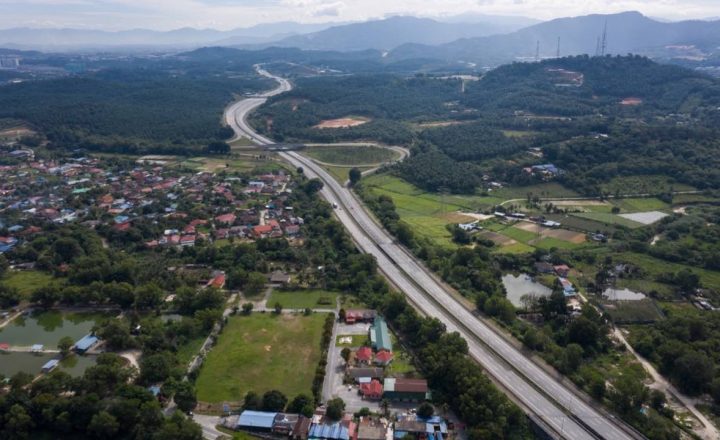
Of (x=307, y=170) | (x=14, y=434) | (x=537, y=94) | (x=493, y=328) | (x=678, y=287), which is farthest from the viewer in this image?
(x=537, y=94)

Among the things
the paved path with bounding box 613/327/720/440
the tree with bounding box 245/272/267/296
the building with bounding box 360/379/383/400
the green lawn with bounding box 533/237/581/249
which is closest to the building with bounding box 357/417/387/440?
the building with bounding box 360/379/383/400

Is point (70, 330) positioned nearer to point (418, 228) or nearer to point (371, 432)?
point (371, 432)

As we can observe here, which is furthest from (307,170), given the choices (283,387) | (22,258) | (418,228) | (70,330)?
(283,387)

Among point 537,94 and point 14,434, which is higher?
point 537,94

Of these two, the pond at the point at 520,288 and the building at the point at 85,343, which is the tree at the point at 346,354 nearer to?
the pond at the point at 520,288

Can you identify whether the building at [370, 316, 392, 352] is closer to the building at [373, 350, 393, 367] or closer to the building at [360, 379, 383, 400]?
the building at [373, 350, 393, 367]

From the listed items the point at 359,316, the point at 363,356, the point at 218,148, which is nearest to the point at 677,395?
the point at 363,356

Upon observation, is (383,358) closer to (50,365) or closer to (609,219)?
(50,365)
